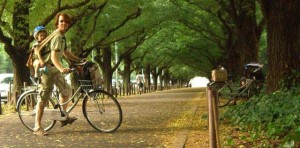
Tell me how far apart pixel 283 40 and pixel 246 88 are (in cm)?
315

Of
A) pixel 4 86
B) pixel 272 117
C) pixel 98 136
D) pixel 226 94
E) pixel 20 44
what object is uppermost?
pixel 20 44

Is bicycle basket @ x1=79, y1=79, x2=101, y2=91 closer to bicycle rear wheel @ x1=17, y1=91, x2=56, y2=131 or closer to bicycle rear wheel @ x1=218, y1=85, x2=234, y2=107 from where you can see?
bicycle rear wheel @ x1=17, y1=91, x2=56, y2=131

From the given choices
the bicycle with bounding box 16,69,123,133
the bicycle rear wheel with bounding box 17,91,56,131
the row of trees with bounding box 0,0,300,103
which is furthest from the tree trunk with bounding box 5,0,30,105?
the bicycle with bounding box 16,69,123,133

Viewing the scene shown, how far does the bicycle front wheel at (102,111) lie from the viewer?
675 centimetres

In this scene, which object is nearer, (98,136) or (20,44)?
(98,136)

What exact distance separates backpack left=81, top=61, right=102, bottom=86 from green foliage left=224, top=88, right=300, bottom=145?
243cm

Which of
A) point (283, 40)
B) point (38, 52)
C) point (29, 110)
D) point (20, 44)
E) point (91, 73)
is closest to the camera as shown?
point (38, 52)

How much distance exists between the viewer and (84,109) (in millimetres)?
6969

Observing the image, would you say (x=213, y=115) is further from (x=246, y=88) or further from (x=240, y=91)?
(x=240, y=91)

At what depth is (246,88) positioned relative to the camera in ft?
39.7

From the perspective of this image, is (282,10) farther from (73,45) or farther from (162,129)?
(73,45)

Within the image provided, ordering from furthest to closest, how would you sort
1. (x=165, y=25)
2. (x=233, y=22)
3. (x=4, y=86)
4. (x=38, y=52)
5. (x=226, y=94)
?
(x=165, y=25) < (x=4, y=86) < (x=233, y=22) < (x=226, y=94) < (x=38, y=52)

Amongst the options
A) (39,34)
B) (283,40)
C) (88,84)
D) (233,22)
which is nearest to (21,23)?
(233,22)

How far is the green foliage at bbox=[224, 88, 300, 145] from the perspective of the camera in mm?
5215
